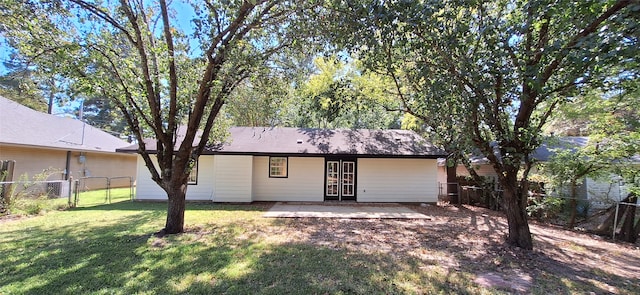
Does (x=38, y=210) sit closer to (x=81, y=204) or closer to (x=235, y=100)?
(x=81, y=204)

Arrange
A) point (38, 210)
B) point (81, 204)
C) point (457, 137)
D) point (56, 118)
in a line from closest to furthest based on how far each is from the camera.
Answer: point (457, 137) < point (38, 210) < point (81, 204) < point (56, 118)

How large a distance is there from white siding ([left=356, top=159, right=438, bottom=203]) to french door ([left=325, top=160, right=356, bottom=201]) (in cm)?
33

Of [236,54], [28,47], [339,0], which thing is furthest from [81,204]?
[339,0]

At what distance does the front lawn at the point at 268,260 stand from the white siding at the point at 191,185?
3790mm

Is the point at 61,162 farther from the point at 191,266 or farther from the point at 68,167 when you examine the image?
the point at 191,266

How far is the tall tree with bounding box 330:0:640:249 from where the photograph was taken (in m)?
3.63

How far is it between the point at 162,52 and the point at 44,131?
41.9 ft

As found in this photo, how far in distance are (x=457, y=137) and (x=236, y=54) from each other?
4539 mm

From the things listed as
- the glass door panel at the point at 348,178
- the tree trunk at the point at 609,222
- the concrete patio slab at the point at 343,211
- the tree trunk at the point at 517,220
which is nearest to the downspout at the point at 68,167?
the concrete patio slab at the point at 343,211

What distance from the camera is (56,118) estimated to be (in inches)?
643

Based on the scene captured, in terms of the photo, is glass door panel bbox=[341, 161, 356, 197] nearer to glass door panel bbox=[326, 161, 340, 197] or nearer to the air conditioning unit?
glass door panel bbox=[326, 161, 340, 197]

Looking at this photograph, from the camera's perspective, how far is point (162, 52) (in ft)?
18.7

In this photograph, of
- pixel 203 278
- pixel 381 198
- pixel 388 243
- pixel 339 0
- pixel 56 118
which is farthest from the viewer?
pixel 56 118

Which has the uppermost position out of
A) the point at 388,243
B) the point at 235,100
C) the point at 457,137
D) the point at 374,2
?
the point at 374,2
